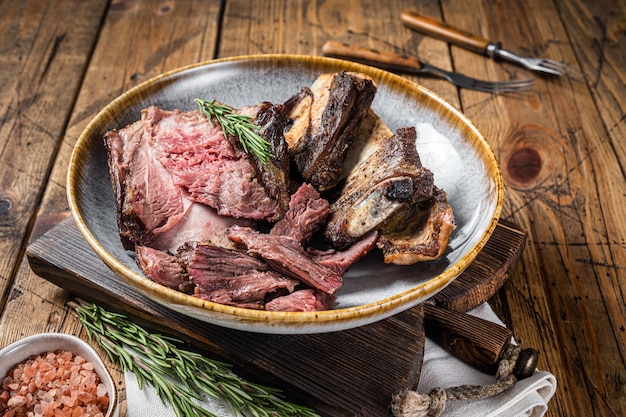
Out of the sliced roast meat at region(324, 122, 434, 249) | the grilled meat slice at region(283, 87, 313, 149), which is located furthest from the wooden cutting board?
the grilled meat slice at region(283, 87, 313, 149)

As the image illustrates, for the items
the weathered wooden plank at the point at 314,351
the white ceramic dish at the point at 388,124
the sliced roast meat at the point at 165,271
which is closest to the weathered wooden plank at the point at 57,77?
the weathered wooden plank at the point at 314,351

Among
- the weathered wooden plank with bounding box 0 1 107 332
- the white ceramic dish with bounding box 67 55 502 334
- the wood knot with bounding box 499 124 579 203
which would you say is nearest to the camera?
the white ceramic dish with bounding box 67 55 502 334

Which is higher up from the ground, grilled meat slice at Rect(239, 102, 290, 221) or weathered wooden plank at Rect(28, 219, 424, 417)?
grilled meat slice at Rect(239, 102, 290, 221)

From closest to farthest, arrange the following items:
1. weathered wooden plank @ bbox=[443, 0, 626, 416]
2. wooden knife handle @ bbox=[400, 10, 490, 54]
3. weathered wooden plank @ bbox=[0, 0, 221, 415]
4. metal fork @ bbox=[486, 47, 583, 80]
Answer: weathered wooden plank @ bbox=[443, 0, 626, 416], weathered wooden plank @ bbox=[0, 0, 221, 415], metal fork @ bbox=[486, 47, 583, 80], wooden knife handle @ bbox=[400, 10, 490, 54]

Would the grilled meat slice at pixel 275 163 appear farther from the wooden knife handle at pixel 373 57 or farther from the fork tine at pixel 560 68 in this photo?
the fork tine at pixel 560 68

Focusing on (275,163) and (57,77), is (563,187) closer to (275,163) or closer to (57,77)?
(275,163)

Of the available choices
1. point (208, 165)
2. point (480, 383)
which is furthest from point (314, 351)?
point (208, 165)

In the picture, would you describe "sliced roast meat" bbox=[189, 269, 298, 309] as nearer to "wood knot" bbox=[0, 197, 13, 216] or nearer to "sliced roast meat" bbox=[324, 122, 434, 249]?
"sliced roast meat" bbox=[324, 122, 434, 249]
